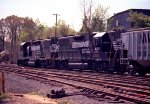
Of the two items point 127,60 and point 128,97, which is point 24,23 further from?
point 128,97

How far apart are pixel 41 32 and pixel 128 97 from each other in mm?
87320

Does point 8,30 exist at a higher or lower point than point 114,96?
higher

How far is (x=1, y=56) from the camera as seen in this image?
55000 mm

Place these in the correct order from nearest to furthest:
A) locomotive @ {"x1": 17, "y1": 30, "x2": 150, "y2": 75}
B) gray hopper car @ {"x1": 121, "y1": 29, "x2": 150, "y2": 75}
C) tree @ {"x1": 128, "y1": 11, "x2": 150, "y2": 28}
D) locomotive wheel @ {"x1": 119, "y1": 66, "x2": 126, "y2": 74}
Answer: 1. gray hopper car @ {"x1": 121, "y1": 29, "x2": 150, "y2": 75}
2. locomotive @ {"x1": 17, "y1": 30, "x2": 150, "y2": 75}
3. locomotive wheel @ {"x1": 119, "y1": 66, "x2": 126, "y2": 74}
4. tree @ {"x1": 128, "y1": 11, "x2": 150, "y2": 28}

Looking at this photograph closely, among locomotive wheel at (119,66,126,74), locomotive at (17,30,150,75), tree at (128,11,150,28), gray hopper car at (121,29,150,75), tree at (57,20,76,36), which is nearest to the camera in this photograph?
gray hopper car at (121,29,150,75)

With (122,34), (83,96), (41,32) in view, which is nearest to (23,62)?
(122,34)

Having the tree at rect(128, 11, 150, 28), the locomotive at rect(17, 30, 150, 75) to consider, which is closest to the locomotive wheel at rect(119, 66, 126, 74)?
the locomotive at rect(17, 30, 150, 75)

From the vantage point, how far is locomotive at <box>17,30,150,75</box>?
830 inches

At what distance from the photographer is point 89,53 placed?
27.0 metres

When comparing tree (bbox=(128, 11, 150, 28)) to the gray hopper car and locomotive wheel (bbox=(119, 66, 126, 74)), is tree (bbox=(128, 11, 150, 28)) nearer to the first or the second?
locomotive wheel (bbox=(119, 66, 126, 74))

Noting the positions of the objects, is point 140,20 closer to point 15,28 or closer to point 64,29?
point 64,29

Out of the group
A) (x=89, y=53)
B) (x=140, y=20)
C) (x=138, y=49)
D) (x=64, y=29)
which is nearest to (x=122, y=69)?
(x=138, y=49)

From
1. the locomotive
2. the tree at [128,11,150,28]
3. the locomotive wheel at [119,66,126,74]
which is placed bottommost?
the locomotive wheel at [119,66,126,74]

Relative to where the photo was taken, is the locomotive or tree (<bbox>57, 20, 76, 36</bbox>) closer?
the locomotive
